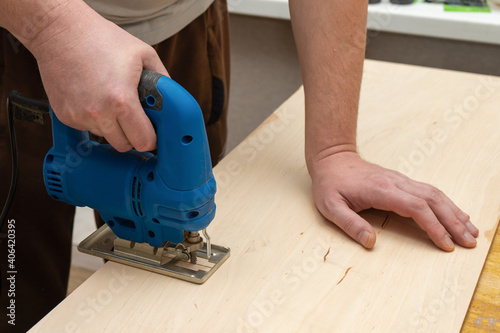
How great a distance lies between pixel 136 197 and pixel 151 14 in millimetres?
435

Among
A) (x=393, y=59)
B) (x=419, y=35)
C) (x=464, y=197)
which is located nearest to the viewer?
(x=464, y=197)

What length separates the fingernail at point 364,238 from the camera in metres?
0.87

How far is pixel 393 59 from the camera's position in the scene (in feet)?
6.85

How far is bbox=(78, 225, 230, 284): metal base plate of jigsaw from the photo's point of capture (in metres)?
0.82

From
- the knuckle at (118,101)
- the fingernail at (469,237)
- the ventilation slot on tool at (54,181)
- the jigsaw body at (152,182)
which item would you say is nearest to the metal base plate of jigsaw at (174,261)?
the jigsaw body at (152,182)

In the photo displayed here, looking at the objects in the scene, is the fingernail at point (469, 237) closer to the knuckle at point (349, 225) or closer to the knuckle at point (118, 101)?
the knuckle at point (349, 225)

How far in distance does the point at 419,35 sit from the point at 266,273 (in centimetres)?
140

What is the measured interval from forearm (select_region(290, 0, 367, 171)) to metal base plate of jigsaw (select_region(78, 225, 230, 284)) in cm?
29

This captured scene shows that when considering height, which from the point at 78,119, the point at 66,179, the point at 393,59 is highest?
the point at 78,119

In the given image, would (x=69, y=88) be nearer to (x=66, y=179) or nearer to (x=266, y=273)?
(x=66, y=179)

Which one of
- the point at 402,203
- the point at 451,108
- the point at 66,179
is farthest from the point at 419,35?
the point at 66,179

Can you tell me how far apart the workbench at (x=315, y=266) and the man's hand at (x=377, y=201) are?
0.02 metres

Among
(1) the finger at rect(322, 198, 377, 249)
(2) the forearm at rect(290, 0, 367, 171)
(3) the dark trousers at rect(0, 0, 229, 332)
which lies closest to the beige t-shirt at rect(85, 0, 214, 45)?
(3) the dark trousers at rect(0, 0, 229, 332)

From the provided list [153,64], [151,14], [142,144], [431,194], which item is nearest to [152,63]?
[153,64]
